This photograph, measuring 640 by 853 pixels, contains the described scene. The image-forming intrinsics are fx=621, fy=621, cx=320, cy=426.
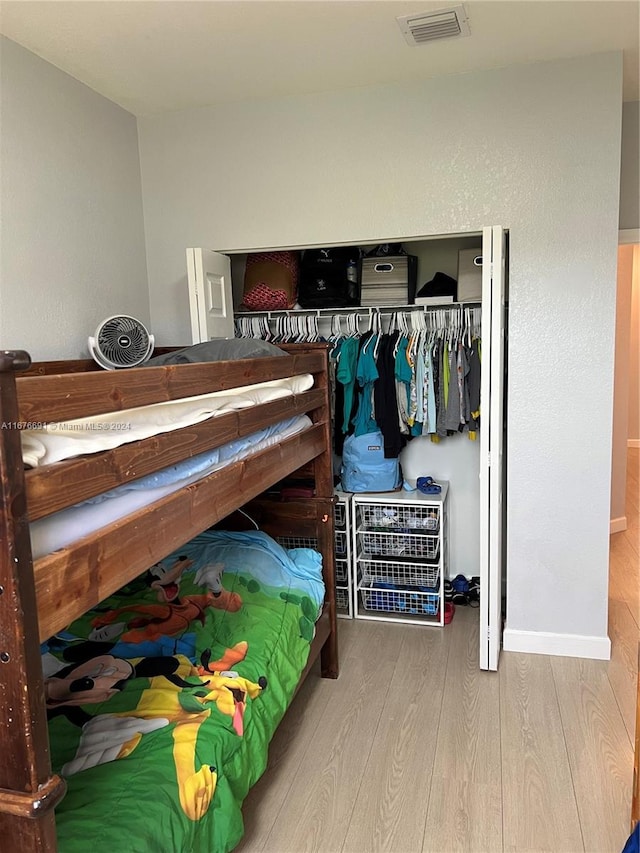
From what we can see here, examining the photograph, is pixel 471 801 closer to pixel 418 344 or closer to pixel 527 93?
pixel 418 344

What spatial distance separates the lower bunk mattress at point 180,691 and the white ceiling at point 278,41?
6.49 ft

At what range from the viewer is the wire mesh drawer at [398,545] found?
3285 mm

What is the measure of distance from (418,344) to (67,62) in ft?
6.44

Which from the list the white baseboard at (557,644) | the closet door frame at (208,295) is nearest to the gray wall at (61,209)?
the closet door frame at (208,295)

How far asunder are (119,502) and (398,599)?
2360mm

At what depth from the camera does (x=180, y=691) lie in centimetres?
179

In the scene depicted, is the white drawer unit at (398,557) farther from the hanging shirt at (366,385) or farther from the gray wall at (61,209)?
the gray wall at (61,209)

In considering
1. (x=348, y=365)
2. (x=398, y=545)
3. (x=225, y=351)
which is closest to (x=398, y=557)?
(x=398, y=545)

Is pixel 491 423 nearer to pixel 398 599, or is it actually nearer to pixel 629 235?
pixel 398 599

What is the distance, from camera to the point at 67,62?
247cm

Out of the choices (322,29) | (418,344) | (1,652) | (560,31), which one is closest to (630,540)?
(418,344)

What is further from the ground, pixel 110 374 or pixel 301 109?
pixel 301 109

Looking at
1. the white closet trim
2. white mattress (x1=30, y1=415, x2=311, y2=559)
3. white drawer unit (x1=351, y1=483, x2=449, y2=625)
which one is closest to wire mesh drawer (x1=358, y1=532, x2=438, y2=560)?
white drawer unit (x1=351, y1=483, x2=449, y2=625)

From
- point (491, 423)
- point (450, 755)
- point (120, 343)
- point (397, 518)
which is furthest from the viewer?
point (397, 518)
